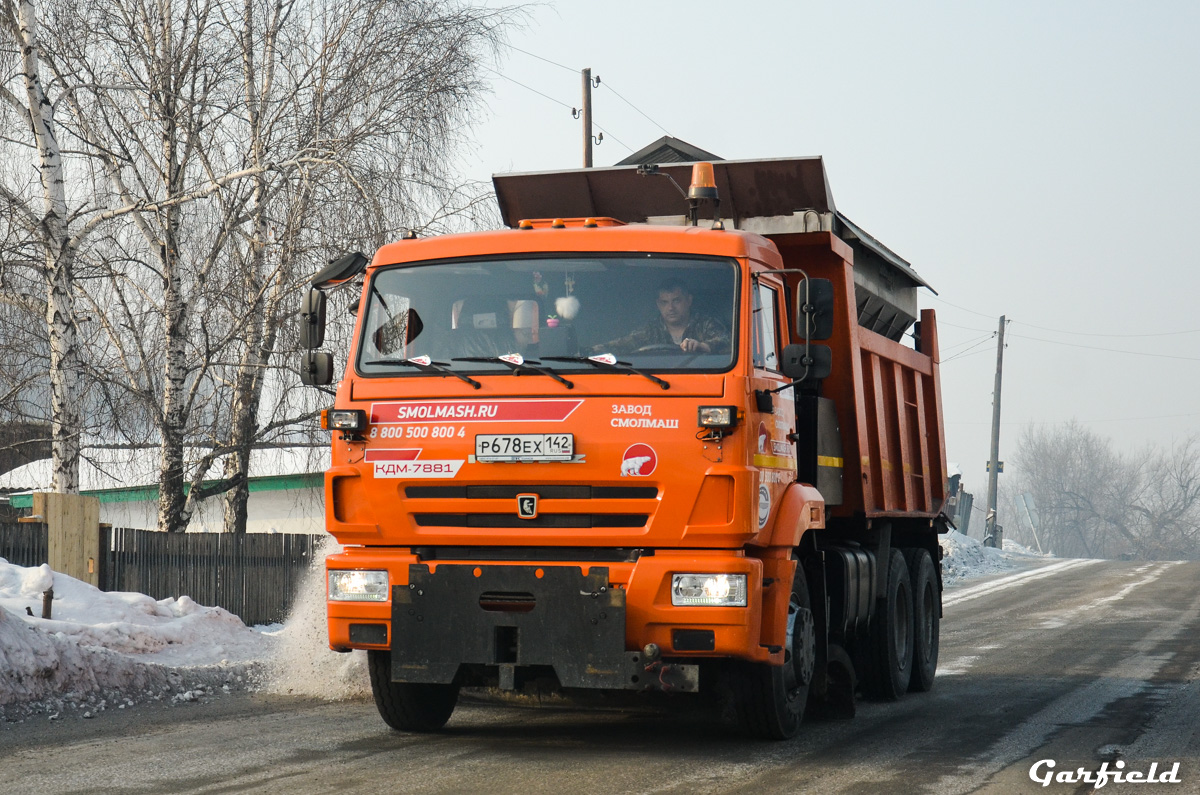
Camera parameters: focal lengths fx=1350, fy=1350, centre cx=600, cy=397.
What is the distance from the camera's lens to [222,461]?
18.0 meters

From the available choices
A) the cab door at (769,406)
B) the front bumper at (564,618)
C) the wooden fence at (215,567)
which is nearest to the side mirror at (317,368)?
the front bumper at (564,618)

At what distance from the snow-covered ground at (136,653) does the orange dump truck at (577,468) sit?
8.02 ft

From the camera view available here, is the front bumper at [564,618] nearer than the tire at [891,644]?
Yes

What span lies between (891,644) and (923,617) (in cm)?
124

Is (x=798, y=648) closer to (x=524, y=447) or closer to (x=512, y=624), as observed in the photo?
(x=512, y=624)

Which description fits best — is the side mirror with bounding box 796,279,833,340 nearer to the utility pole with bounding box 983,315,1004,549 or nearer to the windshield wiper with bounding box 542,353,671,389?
the windshield wiper with bounding box 542,353,671,389

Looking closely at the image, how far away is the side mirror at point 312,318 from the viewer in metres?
7.71

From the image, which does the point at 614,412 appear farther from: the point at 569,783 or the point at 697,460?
the point at 569,783

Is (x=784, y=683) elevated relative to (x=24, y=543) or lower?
lower

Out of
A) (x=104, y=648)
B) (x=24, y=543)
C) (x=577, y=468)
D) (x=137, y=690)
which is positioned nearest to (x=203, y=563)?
(x=24, y=543)

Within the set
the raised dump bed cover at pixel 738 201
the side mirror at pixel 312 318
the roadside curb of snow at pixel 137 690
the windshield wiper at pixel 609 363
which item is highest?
the raised dump bed cover at pixel 738 201

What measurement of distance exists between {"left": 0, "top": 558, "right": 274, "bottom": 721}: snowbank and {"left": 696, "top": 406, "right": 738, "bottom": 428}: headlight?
15.5ft

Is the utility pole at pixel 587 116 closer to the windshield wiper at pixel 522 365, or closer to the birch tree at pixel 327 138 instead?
the birch tree at pixel 327 138

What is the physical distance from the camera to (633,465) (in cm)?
662
